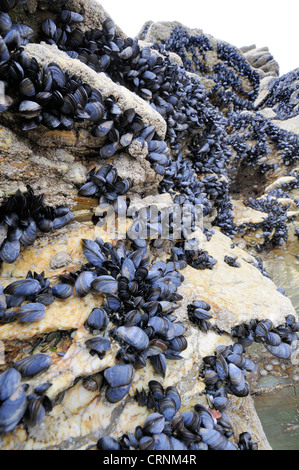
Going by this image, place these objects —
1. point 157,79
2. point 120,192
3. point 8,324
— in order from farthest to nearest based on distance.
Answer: point 157,79, point 120,192, point 8,324

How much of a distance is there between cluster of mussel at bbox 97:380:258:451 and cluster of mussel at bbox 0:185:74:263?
1691 millimetres

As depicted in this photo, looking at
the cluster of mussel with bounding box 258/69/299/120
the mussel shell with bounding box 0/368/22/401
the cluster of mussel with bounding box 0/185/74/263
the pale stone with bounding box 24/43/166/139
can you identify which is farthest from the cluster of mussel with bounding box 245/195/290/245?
the cluster of mussel with bounding box 258/69/299/120

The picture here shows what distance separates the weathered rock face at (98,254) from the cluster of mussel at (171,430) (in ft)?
0.30

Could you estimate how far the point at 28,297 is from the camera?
1883 millimetres

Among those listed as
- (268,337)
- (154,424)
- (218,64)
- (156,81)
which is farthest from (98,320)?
(218,64)

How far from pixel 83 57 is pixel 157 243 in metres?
2.73

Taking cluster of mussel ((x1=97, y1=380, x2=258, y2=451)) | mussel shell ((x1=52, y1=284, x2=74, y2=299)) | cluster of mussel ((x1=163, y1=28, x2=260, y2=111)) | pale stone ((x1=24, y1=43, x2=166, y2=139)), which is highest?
cluster of mussel ((x1=163, y1=28, x2=260, y2=111))

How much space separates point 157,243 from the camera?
315 centimetres

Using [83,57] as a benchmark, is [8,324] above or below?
below

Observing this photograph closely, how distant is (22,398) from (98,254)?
4.21 feet

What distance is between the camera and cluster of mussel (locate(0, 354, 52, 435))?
1.32 metres

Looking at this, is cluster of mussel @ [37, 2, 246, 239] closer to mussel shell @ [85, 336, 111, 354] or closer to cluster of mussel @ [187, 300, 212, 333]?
cluster of mussel @ [187, 300, 212, 333]
